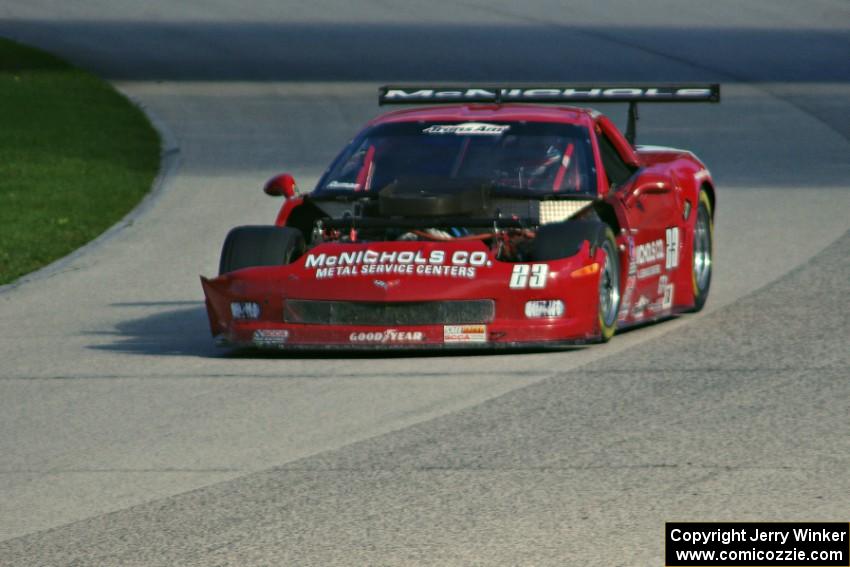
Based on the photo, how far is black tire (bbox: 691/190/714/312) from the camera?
12.3 meters

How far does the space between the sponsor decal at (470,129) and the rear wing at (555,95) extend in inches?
38.6

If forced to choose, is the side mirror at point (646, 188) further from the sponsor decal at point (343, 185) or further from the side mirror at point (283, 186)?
the side mirror at point (283, 186)

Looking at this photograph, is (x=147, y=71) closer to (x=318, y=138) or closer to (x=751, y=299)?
(x=318, y=138)

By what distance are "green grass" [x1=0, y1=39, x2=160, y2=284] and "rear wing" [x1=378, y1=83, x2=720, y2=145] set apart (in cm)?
360

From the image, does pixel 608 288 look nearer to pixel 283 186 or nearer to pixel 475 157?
pixel 475 157

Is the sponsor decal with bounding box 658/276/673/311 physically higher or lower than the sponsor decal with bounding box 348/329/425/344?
lower

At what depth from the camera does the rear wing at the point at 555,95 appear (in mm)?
12906

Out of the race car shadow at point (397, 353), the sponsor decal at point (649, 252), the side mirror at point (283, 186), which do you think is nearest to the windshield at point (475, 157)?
the side mirror at point (283, 186)

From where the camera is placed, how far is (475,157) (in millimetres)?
11648

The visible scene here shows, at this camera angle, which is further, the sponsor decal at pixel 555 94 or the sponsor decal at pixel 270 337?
the sponsor decal at pixel 555 94

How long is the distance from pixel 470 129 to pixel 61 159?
12078 millimetres

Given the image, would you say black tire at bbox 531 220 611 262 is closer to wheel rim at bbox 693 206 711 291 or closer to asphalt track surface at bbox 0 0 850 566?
asphalt track surface at bbox 0 0 850 566

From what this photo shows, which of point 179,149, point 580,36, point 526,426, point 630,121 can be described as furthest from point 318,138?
point 526,426

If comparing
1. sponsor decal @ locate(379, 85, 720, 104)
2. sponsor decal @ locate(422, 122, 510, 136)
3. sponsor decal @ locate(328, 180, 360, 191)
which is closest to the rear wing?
sponsor decal @ locate(379, 85, 720, 104)
